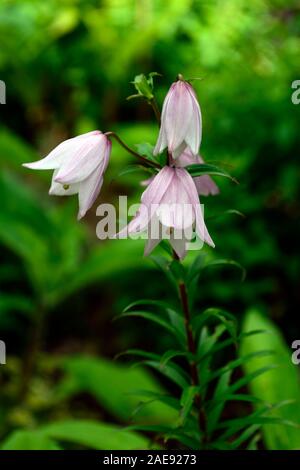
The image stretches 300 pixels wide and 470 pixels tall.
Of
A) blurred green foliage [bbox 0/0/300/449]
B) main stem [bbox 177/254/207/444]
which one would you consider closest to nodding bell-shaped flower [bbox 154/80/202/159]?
main stem [bbox 177/254/207/444]

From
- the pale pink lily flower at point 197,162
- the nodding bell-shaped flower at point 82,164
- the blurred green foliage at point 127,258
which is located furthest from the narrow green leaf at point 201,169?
the blurred green foliage at point 127,258

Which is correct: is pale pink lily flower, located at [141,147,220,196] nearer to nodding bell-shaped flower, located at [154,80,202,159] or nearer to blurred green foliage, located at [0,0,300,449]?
nodding bell-shaped flower, located at [154,80,202,159]

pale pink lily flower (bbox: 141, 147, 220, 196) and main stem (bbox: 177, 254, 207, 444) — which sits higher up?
pale pink lily flower (bbox: 141, 147, 220, 196)

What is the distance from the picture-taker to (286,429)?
1457 mm

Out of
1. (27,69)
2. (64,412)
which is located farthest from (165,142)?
(27,69)

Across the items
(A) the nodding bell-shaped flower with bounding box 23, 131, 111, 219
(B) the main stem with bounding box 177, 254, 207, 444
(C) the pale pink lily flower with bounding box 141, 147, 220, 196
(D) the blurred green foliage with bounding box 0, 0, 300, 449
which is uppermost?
(D) the blurred green foliage with bounding box 0, 0, 300, 449

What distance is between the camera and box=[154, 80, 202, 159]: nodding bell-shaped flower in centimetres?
88

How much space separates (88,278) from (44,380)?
0.54 metres

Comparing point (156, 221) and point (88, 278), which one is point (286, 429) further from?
point (88, 278)

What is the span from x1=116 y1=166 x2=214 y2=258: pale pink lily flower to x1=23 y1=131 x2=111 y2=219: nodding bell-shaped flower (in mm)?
80

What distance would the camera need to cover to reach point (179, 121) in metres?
0.88

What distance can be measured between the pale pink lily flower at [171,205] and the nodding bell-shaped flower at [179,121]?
0.03 m

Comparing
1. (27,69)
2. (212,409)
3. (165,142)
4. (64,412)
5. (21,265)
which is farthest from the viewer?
(27,69)

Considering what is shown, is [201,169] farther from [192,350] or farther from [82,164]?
[192,350]
